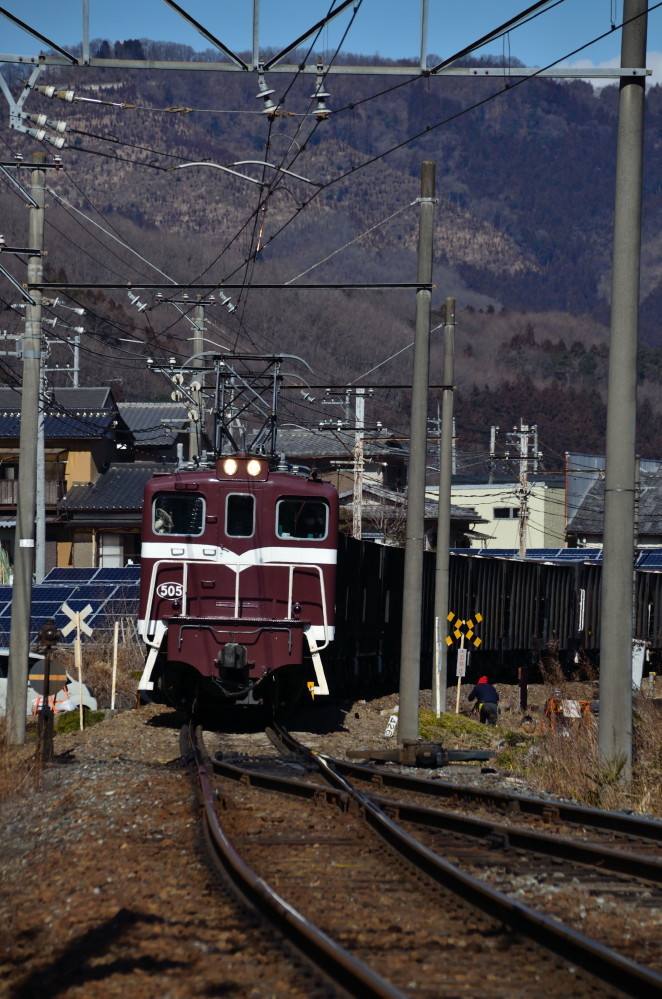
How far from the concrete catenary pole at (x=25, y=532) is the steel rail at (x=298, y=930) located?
791 cm

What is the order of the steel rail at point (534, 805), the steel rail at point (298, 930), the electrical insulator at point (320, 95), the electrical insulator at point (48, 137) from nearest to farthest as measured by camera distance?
the steel rail at point (298, 930), the steel rail at point (534, 805), the electrical insulator at point (320, 95), the electrical insulator at point (48, 137)

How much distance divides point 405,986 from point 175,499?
11962mm

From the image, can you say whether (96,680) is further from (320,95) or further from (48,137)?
(320,95)

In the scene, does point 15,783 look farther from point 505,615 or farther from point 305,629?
point 505,615

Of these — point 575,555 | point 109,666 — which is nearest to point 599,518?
point 575,555

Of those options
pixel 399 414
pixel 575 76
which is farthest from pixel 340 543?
pixel 399 414

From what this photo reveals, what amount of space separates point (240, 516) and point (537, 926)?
438 inches

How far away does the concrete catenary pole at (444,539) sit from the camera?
20.4 metres

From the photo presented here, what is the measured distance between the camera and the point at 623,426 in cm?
1072

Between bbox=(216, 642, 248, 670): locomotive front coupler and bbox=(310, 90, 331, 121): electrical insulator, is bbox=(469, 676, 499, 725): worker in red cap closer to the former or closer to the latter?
bbox=(216, 642, 248, 670): locomotive front coupler

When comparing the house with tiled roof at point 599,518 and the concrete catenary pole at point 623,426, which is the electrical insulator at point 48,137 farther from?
the house with tiled roof at point 599,518

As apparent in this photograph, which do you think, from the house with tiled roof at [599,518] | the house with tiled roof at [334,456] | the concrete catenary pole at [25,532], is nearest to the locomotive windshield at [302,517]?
the concrete catenary pole at [25,532]

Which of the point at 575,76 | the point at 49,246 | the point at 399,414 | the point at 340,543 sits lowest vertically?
the point at 340,543

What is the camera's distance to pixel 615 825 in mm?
9023
